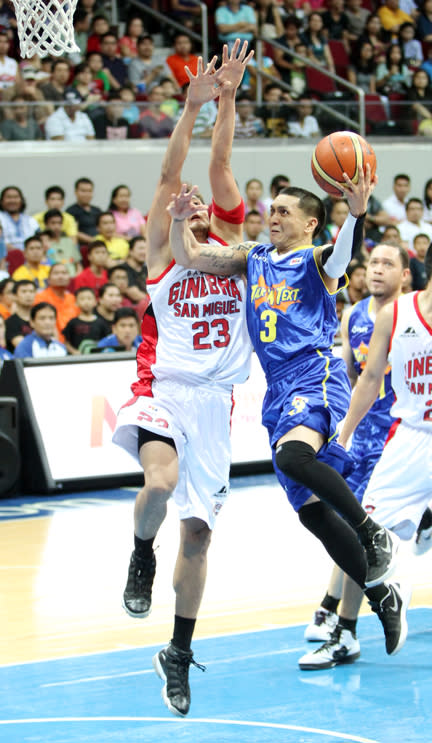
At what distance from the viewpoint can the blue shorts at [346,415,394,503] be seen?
681 cm

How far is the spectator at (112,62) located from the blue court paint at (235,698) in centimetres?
1080

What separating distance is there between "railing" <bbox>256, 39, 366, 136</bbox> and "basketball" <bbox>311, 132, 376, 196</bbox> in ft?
35.9

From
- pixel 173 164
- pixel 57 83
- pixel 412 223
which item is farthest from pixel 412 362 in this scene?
pixel 412 223

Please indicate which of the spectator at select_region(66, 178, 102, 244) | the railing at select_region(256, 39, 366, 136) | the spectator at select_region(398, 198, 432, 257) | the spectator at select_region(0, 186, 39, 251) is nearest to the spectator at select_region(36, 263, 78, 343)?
the spectator at select_region(0, 186, 39, 251)

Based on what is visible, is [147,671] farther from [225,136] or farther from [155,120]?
[155,120]

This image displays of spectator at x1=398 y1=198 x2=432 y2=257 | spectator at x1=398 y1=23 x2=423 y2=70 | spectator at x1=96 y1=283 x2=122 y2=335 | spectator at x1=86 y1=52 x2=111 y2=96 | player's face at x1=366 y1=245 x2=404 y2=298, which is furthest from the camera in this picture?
spectator at x1=398 y1=23 x2=423 y2=70

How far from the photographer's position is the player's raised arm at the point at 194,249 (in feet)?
17.3

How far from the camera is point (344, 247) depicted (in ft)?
17.2

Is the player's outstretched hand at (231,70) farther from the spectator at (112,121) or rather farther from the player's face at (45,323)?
the spectator at (112,121)

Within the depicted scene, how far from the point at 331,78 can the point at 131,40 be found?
9.88 feet

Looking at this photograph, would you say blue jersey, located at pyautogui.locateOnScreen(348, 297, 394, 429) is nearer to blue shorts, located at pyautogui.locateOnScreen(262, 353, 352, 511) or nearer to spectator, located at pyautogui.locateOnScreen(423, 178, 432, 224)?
blue shorts, located at pyautogui.locateOnScreen(262, 353, 352, 511)

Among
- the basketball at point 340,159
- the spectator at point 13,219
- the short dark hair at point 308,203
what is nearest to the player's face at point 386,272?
the short dark hair at point 308,203

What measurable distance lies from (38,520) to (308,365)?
5.13m

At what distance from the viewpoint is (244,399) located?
11852 mm
